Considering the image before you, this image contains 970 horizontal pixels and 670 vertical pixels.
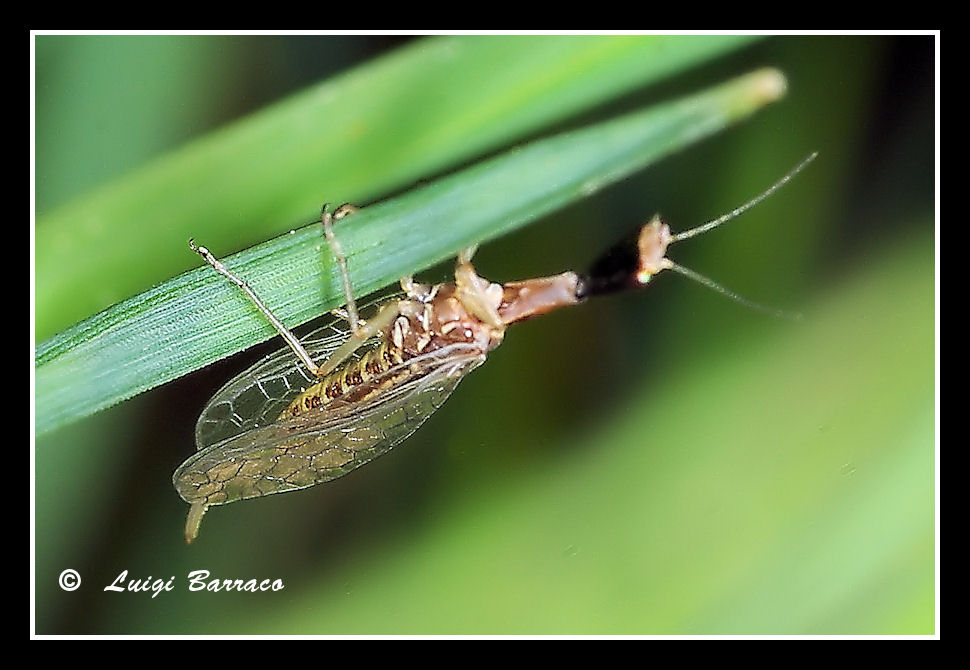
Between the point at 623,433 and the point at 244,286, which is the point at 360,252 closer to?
the point at 244,286

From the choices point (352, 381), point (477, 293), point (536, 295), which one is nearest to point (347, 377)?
point (352, 381)

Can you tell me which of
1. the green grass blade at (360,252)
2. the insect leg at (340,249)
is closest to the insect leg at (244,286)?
the green grass blade at (360,252)

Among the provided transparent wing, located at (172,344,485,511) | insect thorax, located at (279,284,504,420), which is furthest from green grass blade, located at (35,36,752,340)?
transparent wing, located at (172,344,485,511)

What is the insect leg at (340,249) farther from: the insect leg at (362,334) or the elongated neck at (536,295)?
the elongated neck at (536,295)

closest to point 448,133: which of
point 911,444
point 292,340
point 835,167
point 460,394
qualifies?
point 292,340

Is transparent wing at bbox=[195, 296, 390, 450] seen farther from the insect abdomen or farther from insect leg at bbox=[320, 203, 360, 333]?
insect leg at bbox=[320, 203, 360, 333]

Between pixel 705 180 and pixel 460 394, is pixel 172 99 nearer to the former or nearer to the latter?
pixel 460 394
